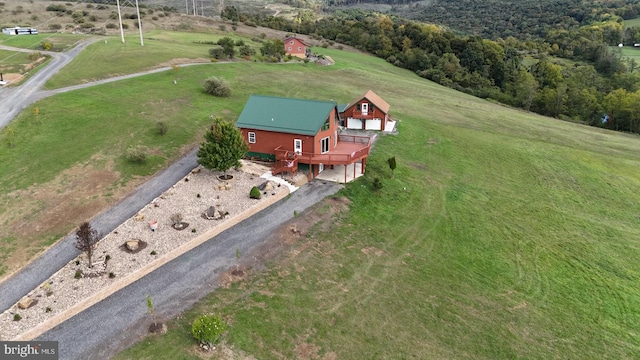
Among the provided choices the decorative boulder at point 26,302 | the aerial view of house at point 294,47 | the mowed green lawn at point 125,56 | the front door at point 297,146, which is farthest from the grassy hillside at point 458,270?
the aerial view of house at point 294,47

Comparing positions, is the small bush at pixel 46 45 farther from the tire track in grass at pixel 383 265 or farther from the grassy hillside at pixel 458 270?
the tire track in grass at pixel 383 265

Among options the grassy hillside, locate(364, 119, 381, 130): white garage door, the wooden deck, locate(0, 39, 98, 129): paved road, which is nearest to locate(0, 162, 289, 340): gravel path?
the wooden deck

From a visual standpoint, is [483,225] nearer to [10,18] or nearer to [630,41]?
[10,18]

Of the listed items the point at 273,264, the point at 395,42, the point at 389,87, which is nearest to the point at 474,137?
the point at 389,87

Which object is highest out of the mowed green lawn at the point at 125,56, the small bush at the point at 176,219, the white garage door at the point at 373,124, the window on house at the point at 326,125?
the mowed green lawn at the point at 125,56

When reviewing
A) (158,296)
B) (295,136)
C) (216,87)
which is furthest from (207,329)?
(216,87)
